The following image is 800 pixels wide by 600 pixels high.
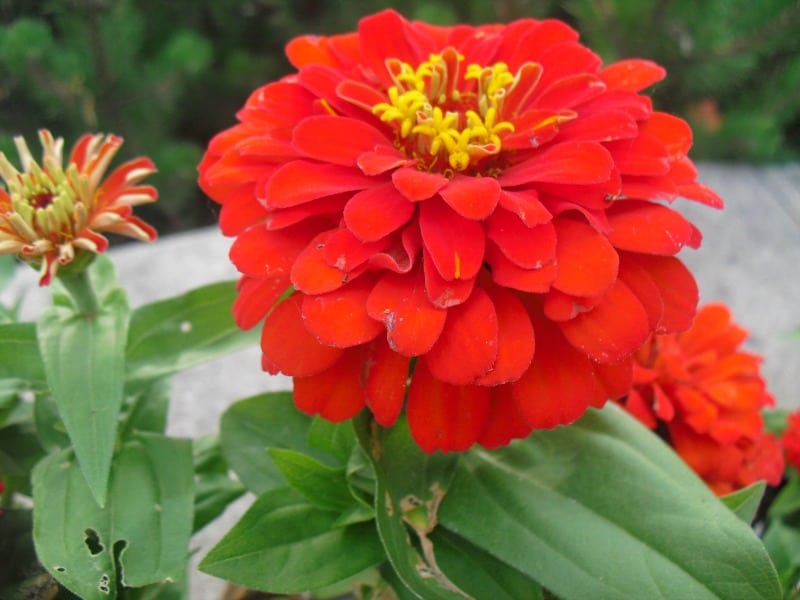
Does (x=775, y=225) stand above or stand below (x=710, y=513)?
below

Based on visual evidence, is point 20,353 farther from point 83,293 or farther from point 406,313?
point 406,313

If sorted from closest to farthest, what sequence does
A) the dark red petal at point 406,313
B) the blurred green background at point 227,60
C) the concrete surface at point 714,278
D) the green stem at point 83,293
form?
the dark red petal at point 406,313, the green stem at point 83,293, the concrete surface at point 714,278, the blurred green background at point 227,60

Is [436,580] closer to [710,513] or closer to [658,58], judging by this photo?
[710,513]

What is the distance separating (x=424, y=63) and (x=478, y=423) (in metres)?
0.16

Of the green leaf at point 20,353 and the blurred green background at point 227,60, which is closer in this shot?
the green leaf at point 20,353

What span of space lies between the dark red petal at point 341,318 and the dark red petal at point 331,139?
54 millimetres

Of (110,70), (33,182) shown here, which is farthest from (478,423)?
(110,70)

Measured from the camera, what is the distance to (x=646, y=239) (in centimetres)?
29

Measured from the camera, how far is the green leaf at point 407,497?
0.32 meters

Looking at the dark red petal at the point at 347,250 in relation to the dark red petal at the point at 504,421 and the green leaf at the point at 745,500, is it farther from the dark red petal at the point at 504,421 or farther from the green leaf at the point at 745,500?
the green leaf at the point at 745,500

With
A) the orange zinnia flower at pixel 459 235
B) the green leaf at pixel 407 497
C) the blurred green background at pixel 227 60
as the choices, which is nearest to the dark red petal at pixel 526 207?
the orange zinnia flower at pixel 459 235

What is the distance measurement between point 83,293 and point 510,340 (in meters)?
0.21

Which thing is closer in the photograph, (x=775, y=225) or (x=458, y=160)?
(x=458, y=160)

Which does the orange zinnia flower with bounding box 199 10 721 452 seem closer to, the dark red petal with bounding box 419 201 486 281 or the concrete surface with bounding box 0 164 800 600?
the dark red petal with bounding box 419 201 486 281
